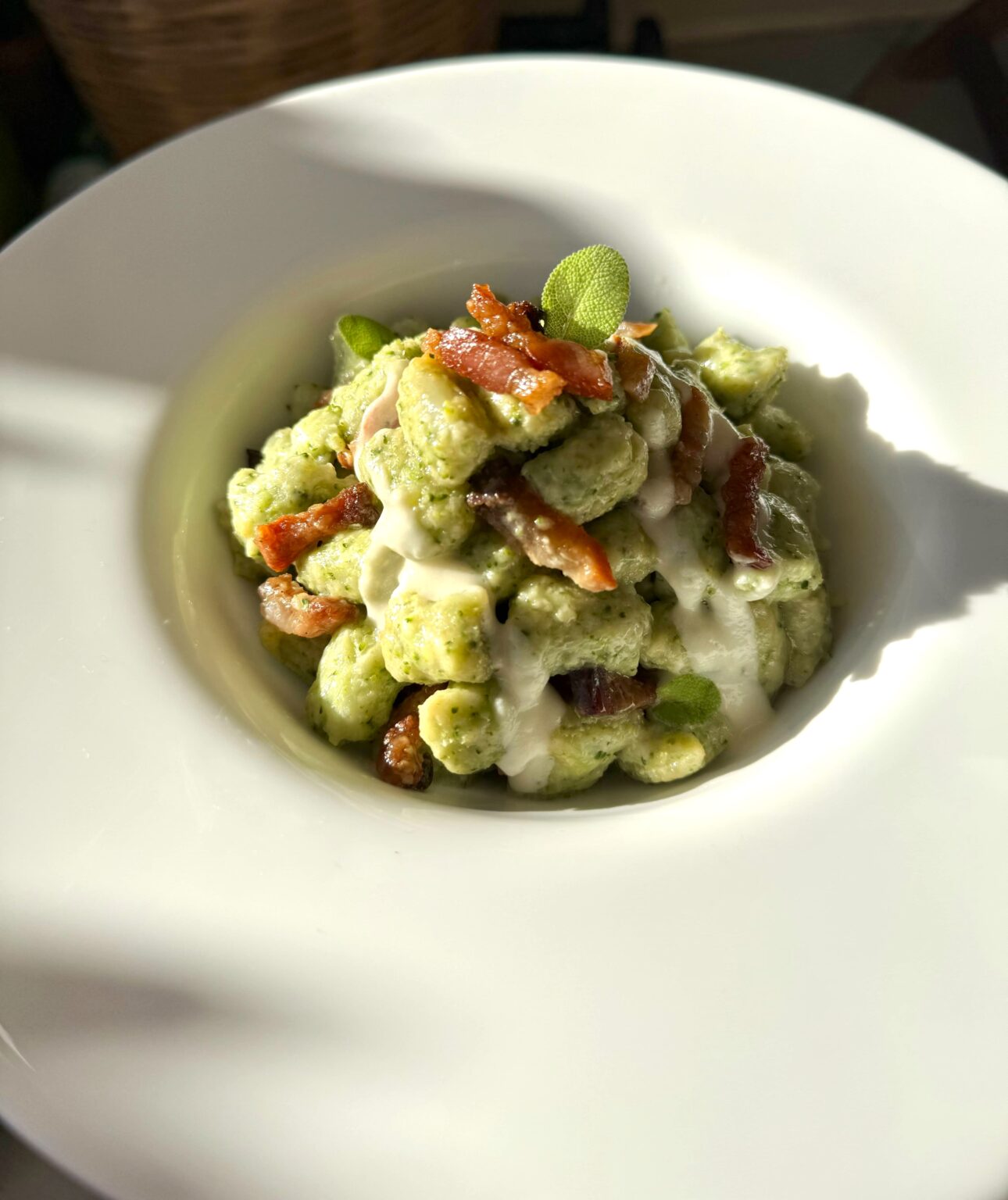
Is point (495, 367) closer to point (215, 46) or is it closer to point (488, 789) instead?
point (488, 789)

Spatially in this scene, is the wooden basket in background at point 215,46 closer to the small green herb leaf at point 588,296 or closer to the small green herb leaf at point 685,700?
the small green herb leaf at point 588,296

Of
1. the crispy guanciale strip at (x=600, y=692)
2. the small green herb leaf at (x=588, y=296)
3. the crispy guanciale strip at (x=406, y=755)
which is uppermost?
the small green herb leaf at (x=588, y=296)

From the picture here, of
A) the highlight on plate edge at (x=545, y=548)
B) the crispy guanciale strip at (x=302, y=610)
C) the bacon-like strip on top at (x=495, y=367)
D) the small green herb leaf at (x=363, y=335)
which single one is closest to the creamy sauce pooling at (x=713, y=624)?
the highlight on plate edge at (x=545, y=548)

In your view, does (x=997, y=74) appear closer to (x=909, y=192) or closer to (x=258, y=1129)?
(x=909, y=192)

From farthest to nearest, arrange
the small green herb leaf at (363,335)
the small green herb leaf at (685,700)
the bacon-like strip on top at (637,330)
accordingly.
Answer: the small green herb leaf at (363,335)
the bacon-like strip on top at (637,330)
the small green herb leaf at (685,700)

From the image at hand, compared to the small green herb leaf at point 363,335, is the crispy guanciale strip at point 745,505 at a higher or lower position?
higher

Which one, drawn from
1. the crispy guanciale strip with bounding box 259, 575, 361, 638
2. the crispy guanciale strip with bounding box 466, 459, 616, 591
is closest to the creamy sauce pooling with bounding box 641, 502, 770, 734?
Answer: the crispy guanciale strip with bounding box 466, 459, 616, 591

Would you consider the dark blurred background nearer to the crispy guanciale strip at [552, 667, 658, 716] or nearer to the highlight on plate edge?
the highlight on plate edge

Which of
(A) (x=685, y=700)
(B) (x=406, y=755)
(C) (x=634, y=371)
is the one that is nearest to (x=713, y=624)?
(A) (x=685, y=700)
